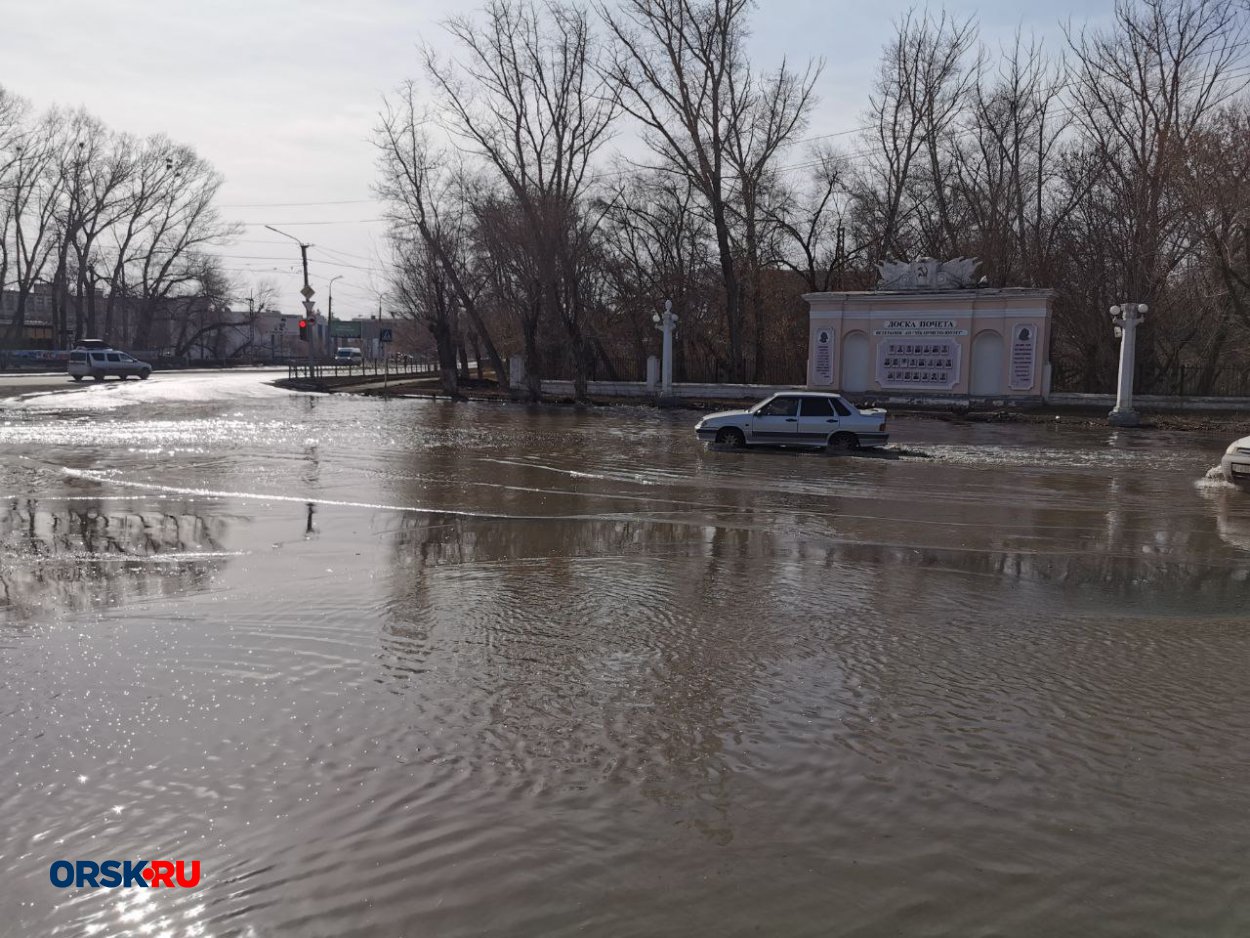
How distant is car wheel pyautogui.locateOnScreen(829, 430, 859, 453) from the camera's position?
874 inches

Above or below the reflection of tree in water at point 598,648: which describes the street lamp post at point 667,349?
above

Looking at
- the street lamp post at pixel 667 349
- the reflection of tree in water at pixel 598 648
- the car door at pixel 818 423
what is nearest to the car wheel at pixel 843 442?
the car door at pixel 818 423

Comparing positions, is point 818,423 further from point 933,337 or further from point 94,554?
point 933,337

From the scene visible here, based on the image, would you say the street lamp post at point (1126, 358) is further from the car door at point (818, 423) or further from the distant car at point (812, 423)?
the car door at point (818, 423)

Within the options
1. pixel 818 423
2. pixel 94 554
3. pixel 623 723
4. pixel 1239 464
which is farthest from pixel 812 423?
pixel 623 723

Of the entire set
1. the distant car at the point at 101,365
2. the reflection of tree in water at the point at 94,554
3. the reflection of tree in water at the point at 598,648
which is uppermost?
the distant car at the point at 101,365

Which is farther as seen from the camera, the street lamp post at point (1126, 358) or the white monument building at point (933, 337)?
the white monument building at point (933, 337)

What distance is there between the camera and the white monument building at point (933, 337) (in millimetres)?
34938

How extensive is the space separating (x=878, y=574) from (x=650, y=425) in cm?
2147

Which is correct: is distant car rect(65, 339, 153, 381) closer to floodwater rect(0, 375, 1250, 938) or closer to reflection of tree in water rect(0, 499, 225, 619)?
reflection of tree in water rect(0, 499, 225, 619)

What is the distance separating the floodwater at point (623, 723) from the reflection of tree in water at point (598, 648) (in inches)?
1.3

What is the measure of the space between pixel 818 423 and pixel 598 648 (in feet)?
52.2

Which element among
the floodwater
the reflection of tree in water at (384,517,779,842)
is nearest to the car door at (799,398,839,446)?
the floodwater

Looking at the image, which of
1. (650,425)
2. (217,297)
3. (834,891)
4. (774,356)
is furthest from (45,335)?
(834,891)
